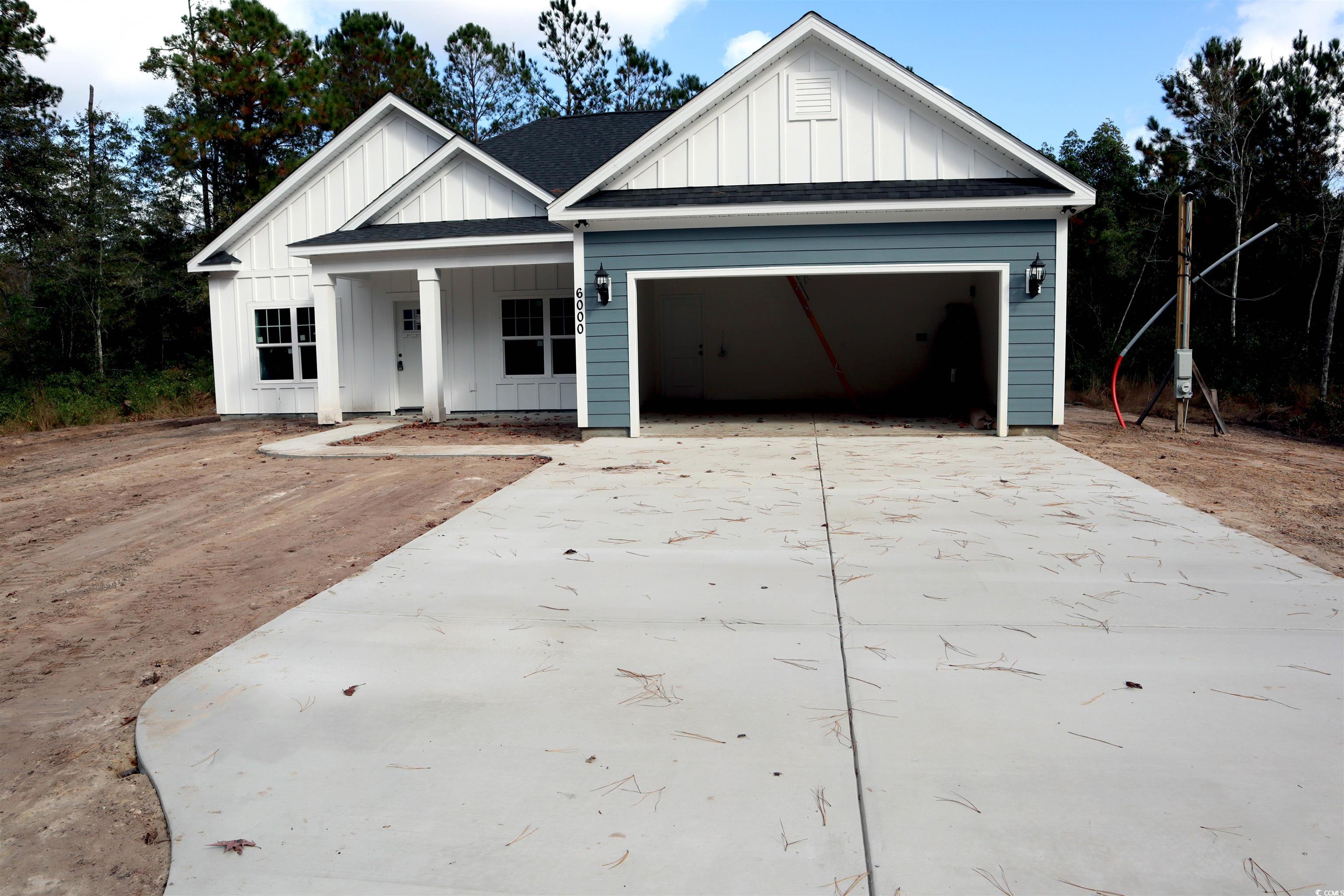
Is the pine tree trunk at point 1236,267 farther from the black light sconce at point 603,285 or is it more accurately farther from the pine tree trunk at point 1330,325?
the black light sconce at point 603,285

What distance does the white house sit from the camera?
1127 cm

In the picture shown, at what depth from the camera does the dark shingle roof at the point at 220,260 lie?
1617 cm

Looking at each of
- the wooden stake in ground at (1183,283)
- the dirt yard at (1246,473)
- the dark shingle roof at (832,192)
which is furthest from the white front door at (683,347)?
the wooden stake in ground at (1183,283)

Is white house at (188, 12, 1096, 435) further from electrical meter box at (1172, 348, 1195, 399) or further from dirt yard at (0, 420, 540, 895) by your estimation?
dirt yard at (0, 420, 540, 895)

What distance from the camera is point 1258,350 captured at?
1827 centimetres

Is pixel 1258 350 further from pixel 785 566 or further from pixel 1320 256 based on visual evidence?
pixel 785 566

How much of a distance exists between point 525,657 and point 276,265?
14376 mm

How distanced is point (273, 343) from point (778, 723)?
1554cm

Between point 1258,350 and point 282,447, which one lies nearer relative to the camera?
point 282,447

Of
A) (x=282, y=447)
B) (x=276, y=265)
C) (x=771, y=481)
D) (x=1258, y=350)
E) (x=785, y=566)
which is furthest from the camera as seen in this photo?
(x=1258, y=350)

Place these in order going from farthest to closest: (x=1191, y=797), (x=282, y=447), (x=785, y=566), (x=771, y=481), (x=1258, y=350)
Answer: (x=1258, y=350)
(x=282, y=447)
(x=771, y=481)
(x=785, y=566)
(x=1191, y=797)

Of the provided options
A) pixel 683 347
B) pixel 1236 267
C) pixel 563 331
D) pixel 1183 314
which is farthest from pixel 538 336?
pixel 1236 267

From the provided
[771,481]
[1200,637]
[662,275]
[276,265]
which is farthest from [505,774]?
[276,265]

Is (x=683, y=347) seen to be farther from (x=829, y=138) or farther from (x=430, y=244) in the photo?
(x=829, y=138)
